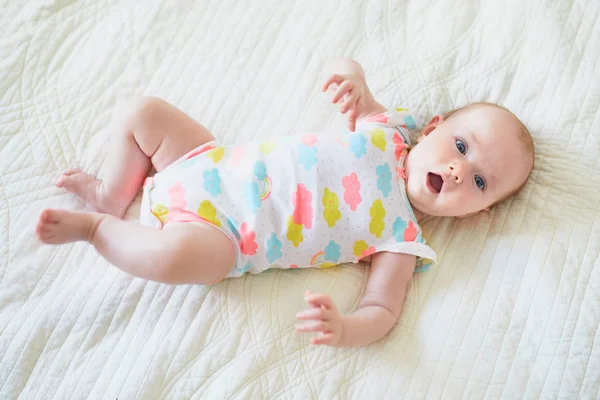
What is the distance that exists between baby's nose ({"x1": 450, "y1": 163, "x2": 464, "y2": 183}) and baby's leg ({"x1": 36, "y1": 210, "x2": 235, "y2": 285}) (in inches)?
17.8

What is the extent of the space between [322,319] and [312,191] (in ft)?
0.85

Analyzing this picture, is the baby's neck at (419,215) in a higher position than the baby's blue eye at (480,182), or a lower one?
lower

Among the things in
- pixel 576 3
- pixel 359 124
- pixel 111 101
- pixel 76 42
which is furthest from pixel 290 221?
pixel 576 3

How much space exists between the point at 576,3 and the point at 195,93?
880mm

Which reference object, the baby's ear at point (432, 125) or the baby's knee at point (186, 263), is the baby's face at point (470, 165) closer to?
the baby's ear at point (432, 125)

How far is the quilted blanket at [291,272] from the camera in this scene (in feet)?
3.27

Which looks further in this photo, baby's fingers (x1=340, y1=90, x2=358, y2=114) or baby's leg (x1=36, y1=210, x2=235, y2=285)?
baby's fingers (x1=340, y1=90, x2=358, y2=114)

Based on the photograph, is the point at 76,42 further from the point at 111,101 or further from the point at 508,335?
the point at 508,335

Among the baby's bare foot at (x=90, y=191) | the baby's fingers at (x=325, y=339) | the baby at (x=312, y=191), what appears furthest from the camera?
the baby's bare foot at (x=90, y=191)

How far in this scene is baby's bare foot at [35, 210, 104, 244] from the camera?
3.07ft

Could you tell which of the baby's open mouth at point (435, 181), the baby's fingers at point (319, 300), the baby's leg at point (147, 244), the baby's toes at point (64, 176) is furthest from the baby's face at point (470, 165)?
the baby's toes at point (64, 176)

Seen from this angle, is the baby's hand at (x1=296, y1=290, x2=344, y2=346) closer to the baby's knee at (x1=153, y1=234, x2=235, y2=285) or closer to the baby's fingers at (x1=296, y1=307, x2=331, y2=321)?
the baby's fingers at (x1=296, y1=307, x2=331, y2=321)

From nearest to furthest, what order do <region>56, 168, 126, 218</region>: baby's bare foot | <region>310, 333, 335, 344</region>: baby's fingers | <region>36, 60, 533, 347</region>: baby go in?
<region>310, 333, 335, 344</region>: baby's fingers < <region>36, 60, 533, 347</region>: baby < <region>56, 168, 126, 218</region>: baby's bare foot

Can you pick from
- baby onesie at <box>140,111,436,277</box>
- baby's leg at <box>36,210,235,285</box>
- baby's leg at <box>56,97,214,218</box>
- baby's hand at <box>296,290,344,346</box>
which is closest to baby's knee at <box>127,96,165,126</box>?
baby's leg at <box>56,97,214,218</box>
